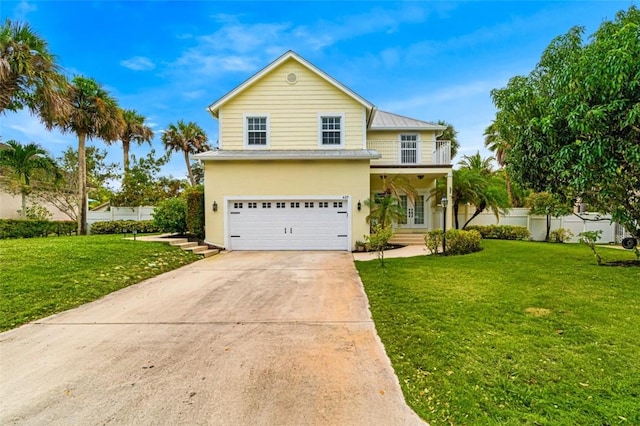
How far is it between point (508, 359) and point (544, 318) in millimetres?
1702

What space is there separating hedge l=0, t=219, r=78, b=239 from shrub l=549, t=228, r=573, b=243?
2572 cm

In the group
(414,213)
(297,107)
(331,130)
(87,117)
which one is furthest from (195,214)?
(414,213)

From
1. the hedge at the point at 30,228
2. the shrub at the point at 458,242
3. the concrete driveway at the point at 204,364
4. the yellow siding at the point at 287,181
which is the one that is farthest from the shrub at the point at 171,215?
the shrub at the point at 458,242

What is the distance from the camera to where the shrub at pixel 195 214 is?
1270cm

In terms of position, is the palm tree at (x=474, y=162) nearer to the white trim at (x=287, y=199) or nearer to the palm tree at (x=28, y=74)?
the white trim at (x=287, y=199)

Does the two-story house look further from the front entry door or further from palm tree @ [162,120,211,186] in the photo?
palm tree @ [162,120,211,186]

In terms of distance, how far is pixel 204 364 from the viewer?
347cm

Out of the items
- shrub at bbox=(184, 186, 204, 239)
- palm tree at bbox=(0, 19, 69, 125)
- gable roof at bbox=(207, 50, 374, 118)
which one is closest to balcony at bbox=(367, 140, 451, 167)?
gable roof at bbox=(207, 50, 374, 118)

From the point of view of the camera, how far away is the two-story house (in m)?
12.4

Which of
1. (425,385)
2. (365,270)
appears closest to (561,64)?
(365,270)

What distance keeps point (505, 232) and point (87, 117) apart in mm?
22788

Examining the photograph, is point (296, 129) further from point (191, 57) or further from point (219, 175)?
point (191, 57)

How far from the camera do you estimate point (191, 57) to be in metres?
16.7

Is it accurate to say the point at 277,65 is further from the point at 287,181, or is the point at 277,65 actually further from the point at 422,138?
the point at 422,138
